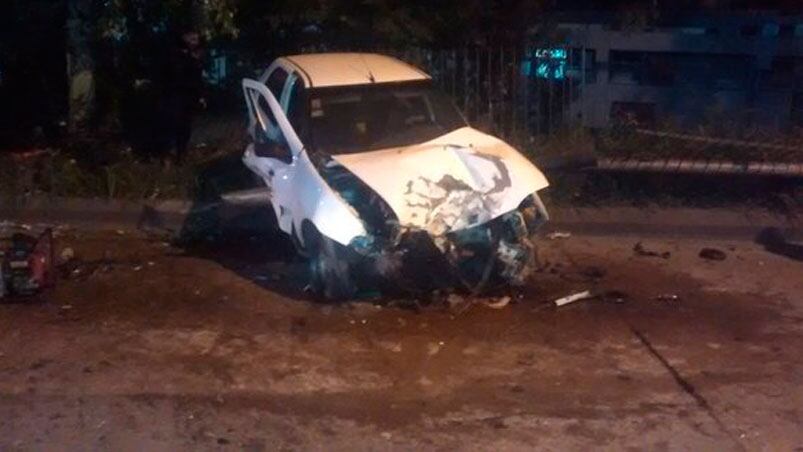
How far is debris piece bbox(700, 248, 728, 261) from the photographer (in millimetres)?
11453

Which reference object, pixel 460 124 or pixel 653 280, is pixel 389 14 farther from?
pixel 653 280

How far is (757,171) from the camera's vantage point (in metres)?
12.5

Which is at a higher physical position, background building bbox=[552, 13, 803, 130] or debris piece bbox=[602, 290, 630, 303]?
background building bbox=[552, 13, 803, 130]

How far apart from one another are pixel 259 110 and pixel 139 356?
135 inches

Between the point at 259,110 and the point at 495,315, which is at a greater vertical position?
the point at 259,110

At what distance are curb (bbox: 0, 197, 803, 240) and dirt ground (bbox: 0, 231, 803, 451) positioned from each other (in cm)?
87

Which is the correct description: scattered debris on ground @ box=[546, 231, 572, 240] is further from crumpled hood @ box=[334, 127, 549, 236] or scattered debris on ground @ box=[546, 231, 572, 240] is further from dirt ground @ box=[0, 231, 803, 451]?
crumpled hood @ box=[334, 127, 549, 236]

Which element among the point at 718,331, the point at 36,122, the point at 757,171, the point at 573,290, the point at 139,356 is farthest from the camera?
the point at 36,122

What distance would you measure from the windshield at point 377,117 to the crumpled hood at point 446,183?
22.5 inches

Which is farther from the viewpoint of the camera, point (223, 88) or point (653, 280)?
point (223, 88)

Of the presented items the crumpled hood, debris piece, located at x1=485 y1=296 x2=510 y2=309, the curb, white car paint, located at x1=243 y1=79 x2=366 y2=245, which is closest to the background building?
the curb

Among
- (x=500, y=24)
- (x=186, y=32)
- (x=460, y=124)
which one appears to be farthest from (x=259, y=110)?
(x=500, y=24)

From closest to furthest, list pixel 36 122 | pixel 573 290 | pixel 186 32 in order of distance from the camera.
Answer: pixel 573 290
pixel 186 32
pixel 36 122

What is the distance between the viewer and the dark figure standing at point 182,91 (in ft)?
45.6
